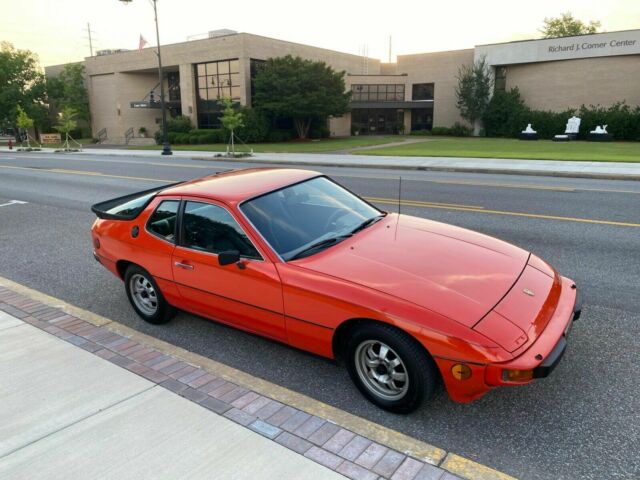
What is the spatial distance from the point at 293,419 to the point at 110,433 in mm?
1140

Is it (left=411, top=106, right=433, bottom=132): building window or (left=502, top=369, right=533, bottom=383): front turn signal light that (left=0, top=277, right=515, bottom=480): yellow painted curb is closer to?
(left=502, top=369, right=533, bottom=383): front turn signal light

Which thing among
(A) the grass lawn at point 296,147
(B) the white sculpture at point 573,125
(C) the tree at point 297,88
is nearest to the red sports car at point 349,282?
(A) the grass lawn at point 296,147

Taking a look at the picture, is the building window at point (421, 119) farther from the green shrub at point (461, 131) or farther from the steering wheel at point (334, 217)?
the steering wheel at point (334, 217)

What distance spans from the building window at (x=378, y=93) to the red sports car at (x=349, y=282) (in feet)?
168

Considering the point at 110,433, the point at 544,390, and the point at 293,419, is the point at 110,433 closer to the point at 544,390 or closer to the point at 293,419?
the point at 293,419

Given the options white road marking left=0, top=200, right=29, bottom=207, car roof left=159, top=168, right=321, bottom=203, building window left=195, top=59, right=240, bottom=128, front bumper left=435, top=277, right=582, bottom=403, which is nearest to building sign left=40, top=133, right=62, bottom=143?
building window left=195, top=59, right=240, bottom=128

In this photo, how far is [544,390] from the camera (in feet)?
11.3

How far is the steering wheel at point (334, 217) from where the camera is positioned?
4199 millimetres

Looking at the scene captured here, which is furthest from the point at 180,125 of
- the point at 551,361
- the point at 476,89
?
the point at 551,361

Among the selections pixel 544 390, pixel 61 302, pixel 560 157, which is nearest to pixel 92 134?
pixel 560 157

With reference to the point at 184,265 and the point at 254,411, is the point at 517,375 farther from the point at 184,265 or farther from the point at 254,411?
the point at 184,265

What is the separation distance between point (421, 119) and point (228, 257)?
51.3 metres

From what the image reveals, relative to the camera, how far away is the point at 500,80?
44969 mm

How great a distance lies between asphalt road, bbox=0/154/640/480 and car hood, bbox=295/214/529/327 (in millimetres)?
785
